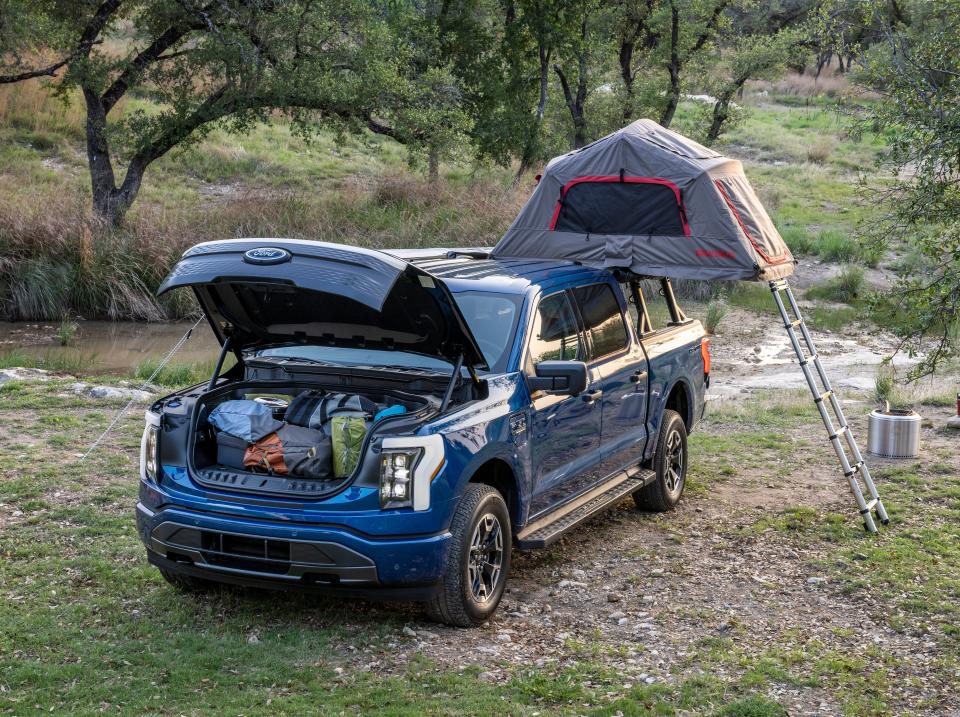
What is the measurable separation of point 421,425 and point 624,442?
7.93 feet

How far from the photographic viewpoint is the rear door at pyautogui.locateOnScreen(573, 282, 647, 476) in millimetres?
7312

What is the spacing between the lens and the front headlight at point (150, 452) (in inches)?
236

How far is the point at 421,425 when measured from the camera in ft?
18.4

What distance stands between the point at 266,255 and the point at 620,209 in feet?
11.6

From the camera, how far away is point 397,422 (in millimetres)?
5664

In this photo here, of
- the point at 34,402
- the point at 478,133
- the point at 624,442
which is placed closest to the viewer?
the point at 624,442

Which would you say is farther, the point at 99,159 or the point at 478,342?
the point at 99,159

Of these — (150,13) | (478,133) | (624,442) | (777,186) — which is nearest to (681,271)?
(624,442)

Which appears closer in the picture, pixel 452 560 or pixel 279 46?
pixel 452 560

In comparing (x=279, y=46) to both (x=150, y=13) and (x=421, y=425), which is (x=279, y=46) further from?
(x=421, y=425)

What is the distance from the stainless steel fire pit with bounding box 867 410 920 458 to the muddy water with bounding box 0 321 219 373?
30.6ft

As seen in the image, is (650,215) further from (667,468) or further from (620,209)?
(667,468)

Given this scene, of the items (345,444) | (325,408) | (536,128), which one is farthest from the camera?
(536,128)

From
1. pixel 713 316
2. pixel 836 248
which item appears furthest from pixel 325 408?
pixel 836 248
